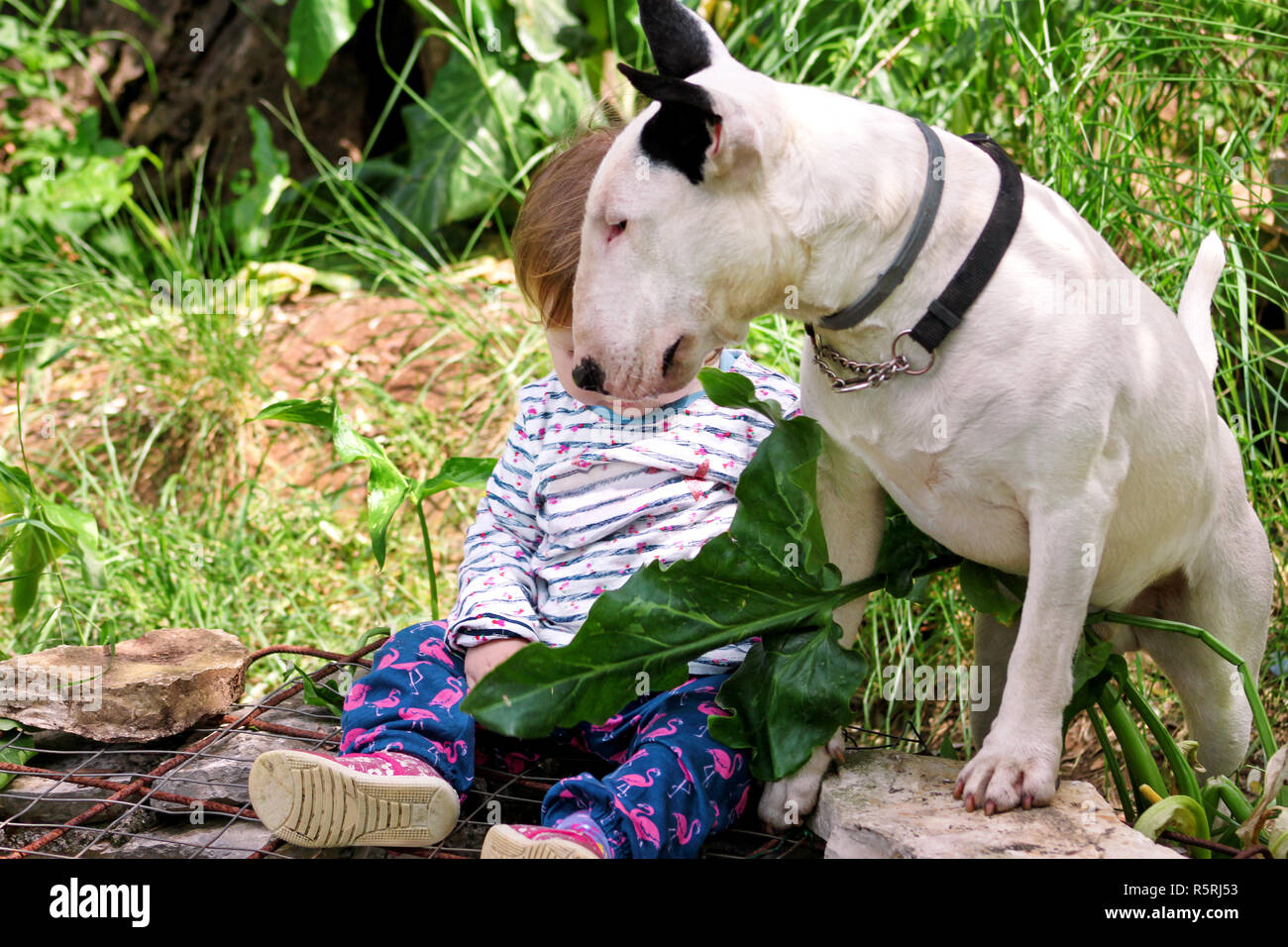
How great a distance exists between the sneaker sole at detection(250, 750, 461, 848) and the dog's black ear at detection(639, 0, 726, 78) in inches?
42.3

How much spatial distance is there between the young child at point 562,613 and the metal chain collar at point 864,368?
349 millimetres

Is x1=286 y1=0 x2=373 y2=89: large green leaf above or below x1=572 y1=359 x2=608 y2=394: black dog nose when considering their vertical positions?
above

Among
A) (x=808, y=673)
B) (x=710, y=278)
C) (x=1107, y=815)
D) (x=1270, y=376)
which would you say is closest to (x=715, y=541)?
(x=808, y=673)

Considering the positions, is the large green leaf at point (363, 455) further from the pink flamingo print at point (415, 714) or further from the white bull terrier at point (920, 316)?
the white bull terrier at point (920, 316)

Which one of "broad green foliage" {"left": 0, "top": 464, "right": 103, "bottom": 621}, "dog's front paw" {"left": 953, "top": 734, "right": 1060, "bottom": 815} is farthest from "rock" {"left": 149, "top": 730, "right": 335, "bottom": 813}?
"dog's front paw" {"left": 953, "top": 734, "right": 1060, "bottom": 815}

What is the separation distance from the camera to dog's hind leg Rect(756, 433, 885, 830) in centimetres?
180

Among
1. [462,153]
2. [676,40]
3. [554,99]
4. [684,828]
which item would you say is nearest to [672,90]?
[676,40]

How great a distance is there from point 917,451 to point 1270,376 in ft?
6.04

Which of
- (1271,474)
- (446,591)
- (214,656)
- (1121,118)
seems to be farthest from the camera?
(446,591)

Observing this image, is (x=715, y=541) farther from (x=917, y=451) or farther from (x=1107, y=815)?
(x=1107, y=815)

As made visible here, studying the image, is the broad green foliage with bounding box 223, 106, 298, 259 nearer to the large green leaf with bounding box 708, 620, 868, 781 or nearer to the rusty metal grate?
the rusty metal grate

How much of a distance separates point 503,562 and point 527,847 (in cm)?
67

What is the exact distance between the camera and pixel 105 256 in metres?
4.56

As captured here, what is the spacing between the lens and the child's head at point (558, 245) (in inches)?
79.1
